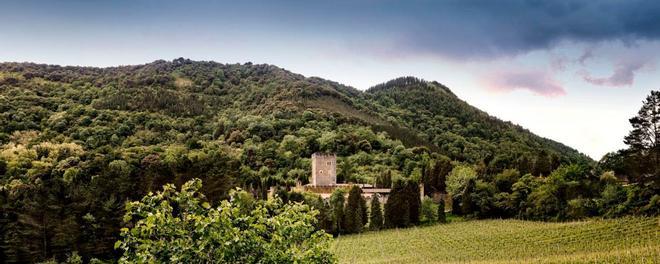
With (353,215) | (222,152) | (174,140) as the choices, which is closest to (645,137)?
(353,215)

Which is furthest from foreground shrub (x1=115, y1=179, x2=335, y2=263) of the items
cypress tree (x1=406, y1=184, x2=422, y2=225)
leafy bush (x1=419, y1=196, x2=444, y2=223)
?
leafy bush (x1=419, y1=196, x2=444, y2=223)

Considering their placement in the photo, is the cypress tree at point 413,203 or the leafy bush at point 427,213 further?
the leafy bush at point 427,213

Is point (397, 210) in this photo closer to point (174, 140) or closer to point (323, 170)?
point (323, 170)

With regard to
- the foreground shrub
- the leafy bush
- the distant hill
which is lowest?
the leafy bush

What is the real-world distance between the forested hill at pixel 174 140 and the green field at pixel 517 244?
2001 cm

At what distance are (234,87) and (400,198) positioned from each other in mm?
128873

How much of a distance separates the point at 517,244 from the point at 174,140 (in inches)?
3407

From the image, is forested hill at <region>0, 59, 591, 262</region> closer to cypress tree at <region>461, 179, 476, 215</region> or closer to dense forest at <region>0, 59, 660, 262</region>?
dense forest at <region>0, 59, 660, 262</region>

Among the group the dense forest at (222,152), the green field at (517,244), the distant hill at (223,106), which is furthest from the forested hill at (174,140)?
the green field at (517,244)

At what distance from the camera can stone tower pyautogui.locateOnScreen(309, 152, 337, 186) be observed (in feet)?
304

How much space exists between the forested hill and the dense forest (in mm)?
238

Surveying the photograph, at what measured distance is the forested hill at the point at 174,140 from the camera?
45.7 meters

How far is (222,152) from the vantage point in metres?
93.9

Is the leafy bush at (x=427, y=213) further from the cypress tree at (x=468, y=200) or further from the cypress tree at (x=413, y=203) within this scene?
the cypress tree at (x=468, y=200)
